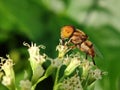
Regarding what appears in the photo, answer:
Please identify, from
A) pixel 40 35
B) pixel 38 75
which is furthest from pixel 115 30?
pixel 38 75

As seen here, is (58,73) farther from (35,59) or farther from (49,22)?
(49,22)

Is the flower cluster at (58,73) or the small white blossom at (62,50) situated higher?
the small white blossom at (62,50)

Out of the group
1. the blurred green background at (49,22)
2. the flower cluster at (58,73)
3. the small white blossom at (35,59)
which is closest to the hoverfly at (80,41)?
the flower cluster at (58,73)

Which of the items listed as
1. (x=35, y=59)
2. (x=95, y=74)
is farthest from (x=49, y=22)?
(x=95, y=74)

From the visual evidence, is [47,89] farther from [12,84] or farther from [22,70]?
[12,84]

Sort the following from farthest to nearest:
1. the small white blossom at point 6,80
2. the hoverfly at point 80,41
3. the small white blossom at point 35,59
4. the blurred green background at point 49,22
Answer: the blurred green background at point 49,22, the small white blossom at point 35,59, the small white blossom at point 6,80, the hoverfly at point 80,41

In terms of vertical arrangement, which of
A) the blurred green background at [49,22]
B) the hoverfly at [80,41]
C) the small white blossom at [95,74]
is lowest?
the small white blossom at [95,74]

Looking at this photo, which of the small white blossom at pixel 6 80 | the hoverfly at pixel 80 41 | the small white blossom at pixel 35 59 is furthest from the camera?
the small white blossom at pixel 35 59

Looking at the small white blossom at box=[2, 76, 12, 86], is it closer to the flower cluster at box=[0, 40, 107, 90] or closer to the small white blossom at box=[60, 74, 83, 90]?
the flower cluster at box=[0, 40, 107, 90]

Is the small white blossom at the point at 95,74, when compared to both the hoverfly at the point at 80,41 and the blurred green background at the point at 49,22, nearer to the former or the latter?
the hoverfly at the point at 80,41
